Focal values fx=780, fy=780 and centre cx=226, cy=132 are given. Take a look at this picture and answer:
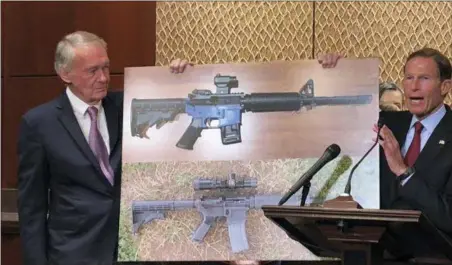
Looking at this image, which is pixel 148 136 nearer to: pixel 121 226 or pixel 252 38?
pixel 121 226

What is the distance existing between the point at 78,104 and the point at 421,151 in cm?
139

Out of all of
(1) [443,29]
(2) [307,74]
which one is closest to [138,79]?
(2) [307,74]

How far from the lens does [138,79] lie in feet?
10.7

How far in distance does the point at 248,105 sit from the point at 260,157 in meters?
0.22

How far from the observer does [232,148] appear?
125 inches

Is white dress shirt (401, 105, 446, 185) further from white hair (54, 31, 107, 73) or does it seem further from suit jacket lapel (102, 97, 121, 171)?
white hair (54, 31, 107, 73)

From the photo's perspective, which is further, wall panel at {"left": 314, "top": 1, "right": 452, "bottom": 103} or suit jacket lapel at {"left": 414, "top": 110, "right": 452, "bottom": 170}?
wall panel at {"left": 314, "top": 1, "right": 452, "bottom": 103}

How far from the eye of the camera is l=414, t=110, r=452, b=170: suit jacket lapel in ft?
9.46

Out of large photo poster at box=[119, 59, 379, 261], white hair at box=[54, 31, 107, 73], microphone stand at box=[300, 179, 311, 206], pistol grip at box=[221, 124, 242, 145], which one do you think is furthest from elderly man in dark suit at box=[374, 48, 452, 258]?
white hair at box=[54, 31, 107, 73]

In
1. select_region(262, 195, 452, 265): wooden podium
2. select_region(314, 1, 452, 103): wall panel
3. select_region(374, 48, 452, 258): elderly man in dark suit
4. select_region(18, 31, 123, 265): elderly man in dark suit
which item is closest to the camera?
select_region(262, 195, 452, 265): wooden podium

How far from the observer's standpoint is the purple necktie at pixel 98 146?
10.4ft

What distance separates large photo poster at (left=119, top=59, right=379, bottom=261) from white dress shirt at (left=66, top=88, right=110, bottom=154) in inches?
3.5

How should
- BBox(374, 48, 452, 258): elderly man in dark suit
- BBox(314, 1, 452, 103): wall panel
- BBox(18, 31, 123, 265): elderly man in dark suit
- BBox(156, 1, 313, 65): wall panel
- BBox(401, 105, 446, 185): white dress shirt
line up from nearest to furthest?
BBox(374, 48, 452, 258): elderly man in dark suit
BBox(401, 105, 446, 185): white dress shirt
BBox(18, 31, 123, 265): elderly man in dark suit
BBox(314, 1, 452, 103): wall panel
BBox(156, 1, 313, 65): wall panel

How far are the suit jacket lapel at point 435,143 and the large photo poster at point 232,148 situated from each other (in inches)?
7.2
